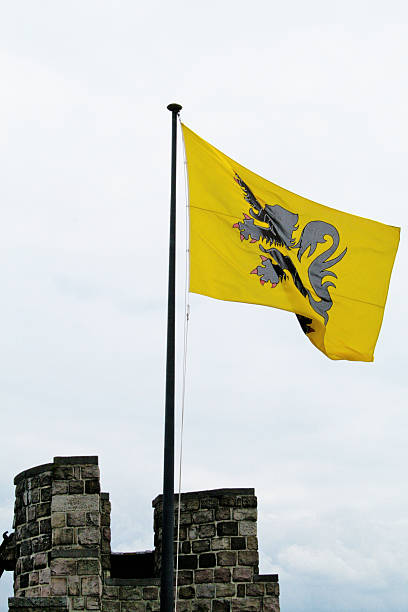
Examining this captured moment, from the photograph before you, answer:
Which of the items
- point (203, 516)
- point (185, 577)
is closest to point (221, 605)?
point (185, 577)

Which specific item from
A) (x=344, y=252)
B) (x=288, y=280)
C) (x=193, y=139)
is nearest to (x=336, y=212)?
(x=344, y=252)

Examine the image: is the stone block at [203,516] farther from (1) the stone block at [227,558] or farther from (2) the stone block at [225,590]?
(2) the stone block at [225,590]

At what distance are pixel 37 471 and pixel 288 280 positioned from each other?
12.7 feet

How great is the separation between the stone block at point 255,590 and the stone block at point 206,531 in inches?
30.4

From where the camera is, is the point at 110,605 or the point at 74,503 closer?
the point at 74,503

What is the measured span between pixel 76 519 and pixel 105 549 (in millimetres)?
743

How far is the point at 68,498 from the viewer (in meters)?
10.6

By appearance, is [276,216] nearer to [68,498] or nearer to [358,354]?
[358,354]

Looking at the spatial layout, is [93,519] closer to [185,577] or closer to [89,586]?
[89,586]

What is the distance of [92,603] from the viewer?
1025 centimetres

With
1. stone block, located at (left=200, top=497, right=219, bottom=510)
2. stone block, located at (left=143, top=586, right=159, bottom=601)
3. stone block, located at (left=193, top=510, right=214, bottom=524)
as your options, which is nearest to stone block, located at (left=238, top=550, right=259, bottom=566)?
stone block, located at (left=193, top=510, right=214, bottom=524)

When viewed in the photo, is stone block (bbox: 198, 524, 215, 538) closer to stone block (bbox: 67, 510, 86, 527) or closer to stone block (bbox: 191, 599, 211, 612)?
stone block (bbox: 191, 599, 211, 612)

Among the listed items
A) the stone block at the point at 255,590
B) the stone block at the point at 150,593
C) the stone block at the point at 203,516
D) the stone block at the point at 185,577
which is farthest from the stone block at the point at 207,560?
the stone block at the point at 150,593

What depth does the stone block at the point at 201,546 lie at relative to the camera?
37.2 feet
